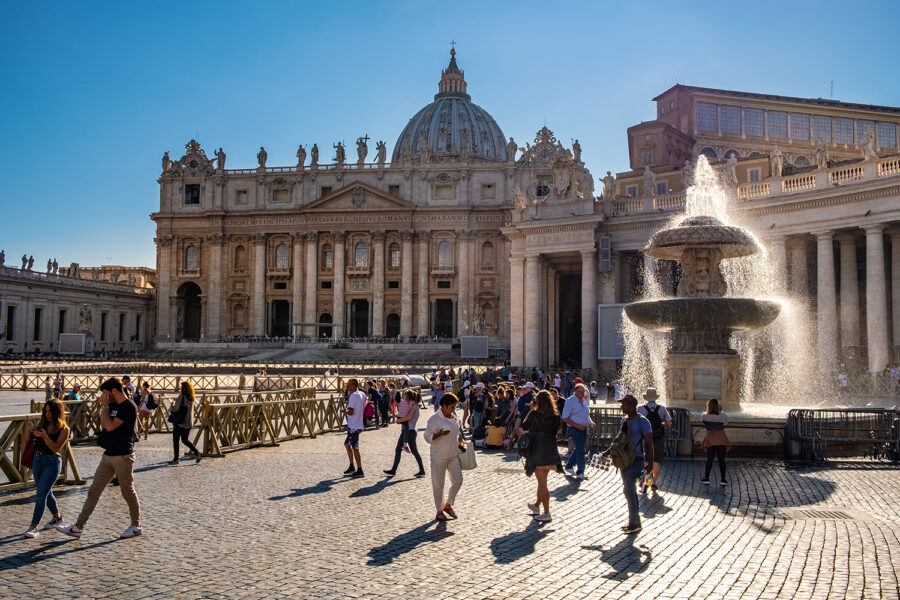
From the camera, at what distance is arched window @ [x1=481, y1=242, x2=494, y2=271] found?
2872 inches

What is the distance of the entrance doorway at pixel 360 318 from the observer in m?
76.4

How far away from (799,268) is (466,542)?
25.4 m

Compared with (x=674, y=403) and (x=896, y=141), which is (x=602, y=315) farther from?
(x=896, y=141)

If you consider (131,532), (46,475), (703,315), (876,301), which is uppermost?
(876,301)

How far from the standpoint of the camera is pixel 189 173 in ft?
260

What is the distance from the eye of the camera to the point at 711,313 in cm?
1564

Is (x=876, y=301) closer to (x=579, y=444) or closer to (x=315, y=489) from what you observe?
(x=579, y=444)

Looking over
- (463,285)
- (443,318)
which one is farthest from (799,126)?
(443,318)

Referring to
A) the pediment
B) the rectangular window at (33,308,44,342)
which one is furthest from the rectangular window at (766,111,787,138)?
the rectangular window at (33,308,44,342)

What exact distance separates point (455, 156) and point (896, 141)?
46490 mm

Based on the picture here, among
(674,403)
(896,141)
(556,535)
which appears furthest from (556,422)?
(896,141)

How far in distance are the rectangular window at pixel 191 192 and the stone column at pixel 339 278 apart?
53.0ft

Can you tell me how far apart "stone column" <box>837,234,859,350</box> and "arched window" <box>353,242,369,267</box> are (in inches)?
2004

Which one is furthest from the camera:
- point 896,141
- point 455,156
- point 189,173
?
point 455,156
